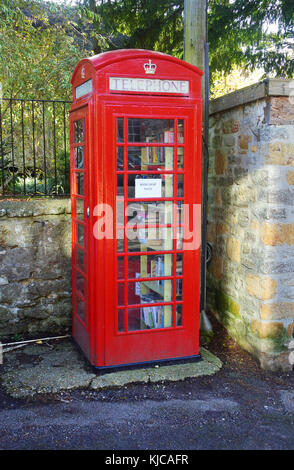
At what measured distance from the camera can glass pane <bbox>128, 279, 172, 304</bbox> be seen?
167 inches

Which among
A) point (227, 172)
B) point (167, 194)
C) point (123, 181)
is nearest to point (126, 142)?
point (123, 181)

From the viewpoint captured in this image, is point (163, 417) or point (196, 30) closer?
point (163, 417)

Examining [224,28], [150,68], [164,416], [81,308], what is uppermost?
[224,28]

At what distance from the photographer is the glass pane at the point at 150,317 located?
4.22 meters

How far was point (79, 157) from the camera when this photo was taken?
4.45 meters

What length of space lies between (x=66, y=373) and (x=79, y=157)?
2055mm

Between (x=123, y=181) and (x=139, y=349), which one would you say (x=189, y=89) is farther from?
(x=139, y=349)

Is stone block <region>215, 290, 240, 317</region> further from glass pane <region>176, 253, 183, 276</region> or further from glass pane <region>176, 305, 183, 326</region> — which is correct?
glass pane <region>176, 253, 183, 276</region>

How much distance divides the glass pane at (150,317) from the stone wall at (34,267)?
1.22m

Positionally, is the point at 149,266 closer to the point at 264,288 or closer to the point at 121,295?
the point at 121,295

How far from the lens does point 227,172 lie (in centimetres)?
493

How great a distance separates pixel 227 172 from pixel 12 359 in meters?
2.95

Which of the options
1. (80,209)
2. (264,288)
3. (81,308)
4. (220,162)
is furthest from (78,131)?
(264,288)

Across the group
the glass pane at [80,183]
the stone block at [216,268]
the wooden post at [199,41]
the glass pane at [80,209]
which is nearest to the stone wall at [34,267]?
the glass pane at [80,209]
